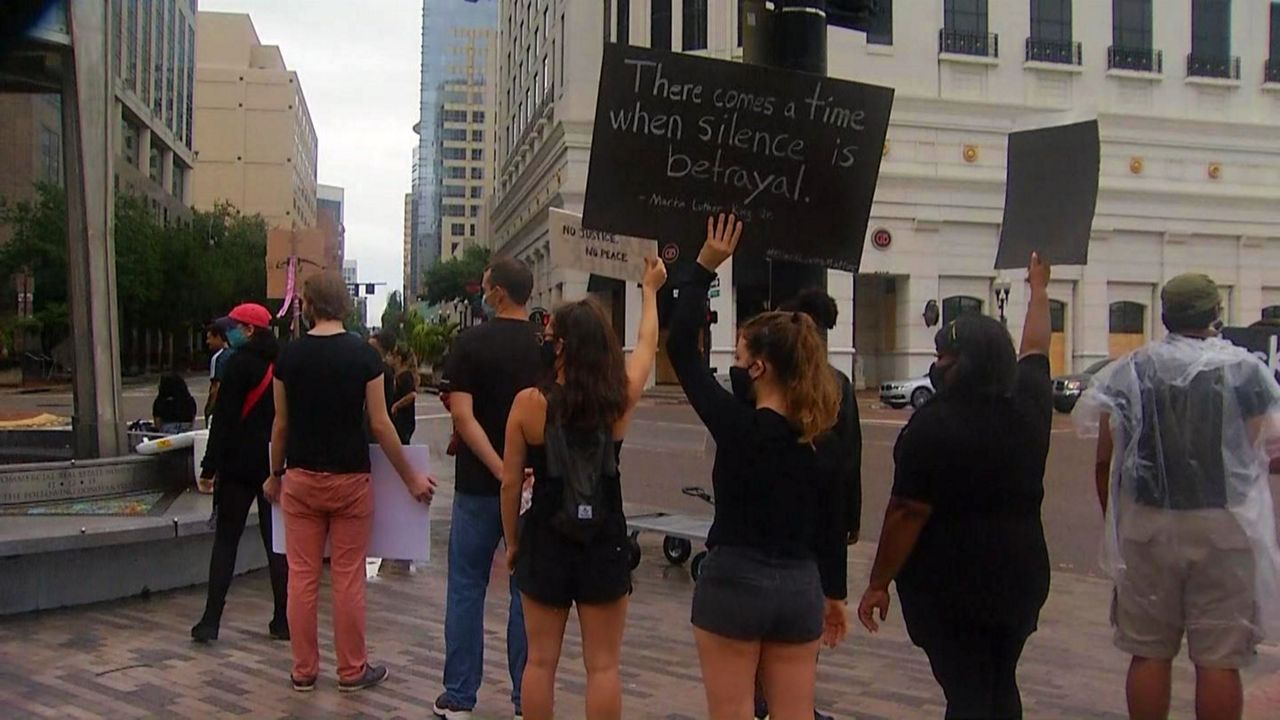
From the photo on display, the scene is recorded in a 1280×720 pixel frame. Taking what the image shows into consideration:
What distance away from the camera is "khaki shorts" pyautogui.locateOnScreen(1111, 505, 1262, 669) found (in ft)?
12.4

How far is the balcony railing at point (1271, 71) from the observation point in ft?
128

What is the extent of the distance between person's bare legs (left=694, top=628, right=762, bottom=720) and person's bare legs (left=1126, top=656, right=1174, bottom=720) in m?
1.59

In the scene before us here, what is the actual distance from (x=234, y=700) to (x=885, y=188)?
34185mm

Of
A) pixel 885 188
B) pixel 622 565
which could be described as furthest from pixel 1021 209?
pixel 885 188

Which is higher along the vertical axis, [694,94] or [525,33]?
[525,33]

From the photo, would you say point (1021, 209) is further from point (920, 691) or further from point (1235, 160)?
point (1235, 160)

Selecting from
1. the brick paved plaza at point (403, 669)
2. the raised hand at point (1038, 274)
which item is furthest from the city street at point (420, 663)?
the raised hand at point (1038, 274)

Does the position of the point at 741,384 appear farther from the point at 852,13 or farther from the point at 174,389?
the point at 174,389

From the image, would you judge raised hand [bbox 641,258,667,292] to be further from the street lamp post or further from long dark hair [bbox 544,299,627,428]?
the street lamp post

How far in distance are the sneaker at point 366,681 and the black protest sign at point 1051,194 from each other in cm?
332

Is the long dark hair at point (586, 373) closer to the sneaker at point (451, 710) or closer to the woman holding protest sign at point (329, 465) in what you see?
the woman holding protest sign at point (329, 465)

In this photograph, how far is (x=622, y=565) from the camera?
384 cm

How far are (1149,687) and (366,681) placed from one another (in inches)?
131

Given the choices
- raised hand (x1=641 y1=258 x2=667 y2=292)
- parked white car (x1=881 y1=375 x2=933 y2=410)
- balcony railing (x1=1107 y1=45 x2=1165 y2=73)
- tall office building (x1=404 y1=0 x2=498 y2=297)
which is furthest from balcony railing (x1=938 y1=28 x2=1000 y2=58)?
tall office building (x1=404 y1=0 x2=498 y2=297)
